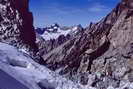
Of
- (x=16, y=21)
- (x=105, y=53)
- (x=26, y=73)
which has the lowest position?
(x=26, y=73)

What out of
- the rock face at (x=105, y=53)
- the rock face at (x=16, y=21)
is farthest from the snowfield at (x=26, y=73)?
Result: the rock face at (x=105, y=53)

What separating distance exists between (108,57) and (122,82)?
1954cm

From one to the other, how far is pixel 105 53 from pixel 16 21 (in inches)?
1956

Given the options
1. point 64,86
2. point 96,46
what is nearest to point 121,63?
point 96,46

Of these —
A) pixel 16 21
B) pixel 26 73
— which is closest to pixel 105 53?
pixel 16 21

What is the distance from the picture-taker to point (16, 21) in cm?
6044

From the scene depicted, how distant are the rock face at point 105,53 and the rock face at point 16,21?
24.3m

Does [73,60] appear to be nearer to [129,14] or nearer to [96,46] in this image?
[96,46]

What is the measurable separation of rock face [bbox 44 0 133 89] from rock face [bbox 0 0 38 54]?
2433 centimetres

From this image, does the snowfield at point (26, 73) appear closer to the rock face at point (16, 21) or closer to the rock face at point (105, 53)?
the rock face at point (16, 21)

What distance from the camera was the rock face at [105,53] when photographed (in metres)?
88.3

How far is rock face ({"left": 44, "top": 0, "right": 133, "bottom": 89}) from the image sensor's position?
88.3 meters

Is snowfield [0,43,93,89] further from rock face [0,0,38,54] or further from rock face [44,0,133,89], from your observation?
rock face [44,0,133,89]

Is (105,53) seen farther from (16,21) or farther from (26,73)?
(26,73)
